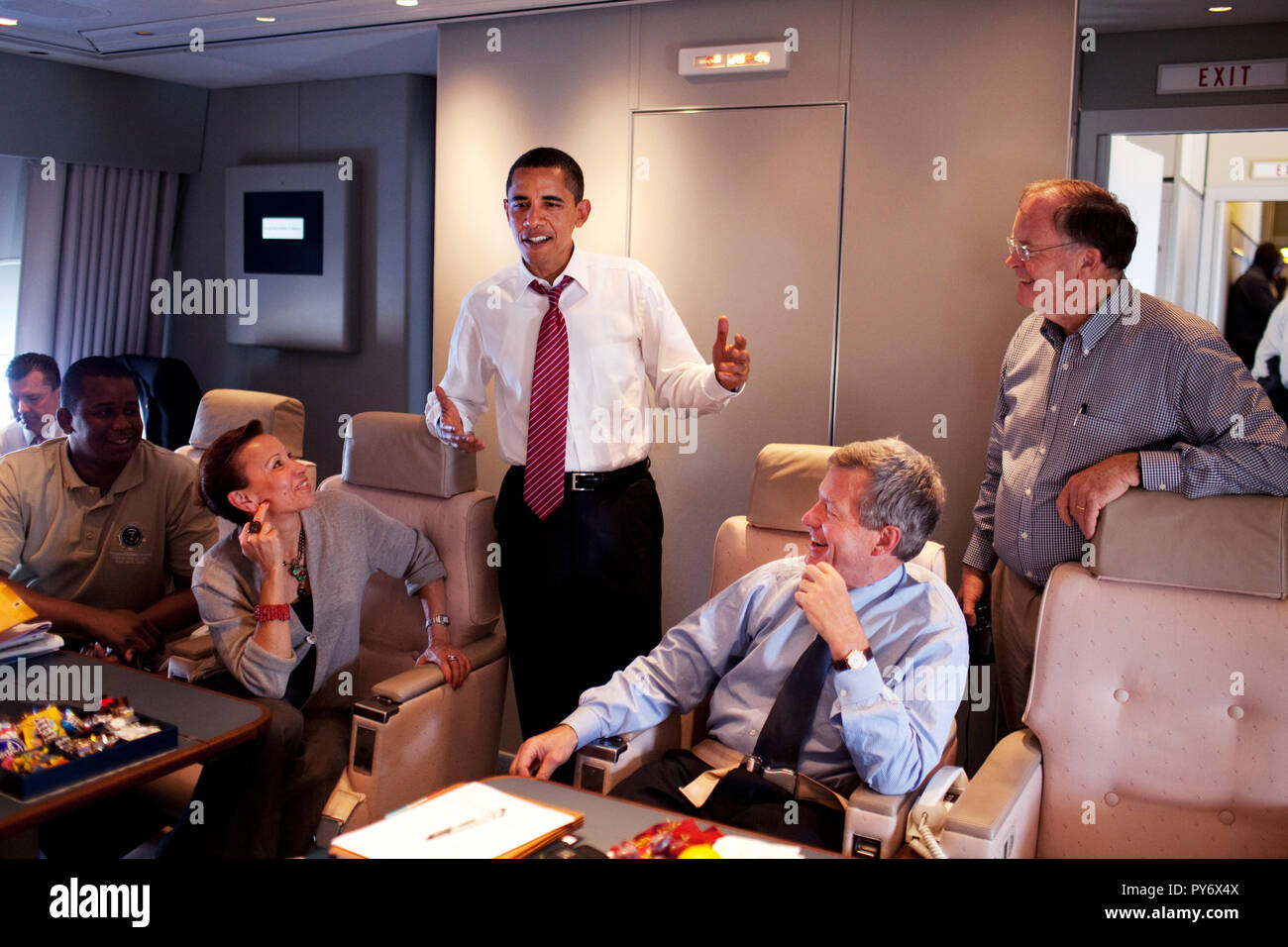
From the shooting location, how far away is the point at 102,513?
3043 mm

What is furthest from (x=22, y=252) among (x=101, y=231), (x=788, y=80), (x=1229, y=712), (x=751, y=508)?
(x=1229, y=712)

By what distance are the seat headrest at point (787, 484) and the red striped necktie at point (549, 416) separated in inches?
21.4

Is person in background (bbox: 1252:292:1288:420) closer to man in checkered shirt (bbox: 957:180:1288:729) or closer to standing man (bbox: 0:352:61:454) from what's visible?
man in checkered shirt (bbox: 957:180:1288:729)

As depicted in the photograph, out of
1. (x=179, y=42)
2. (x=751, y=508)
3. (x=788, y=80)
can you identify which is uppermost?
(x=179, y=42)

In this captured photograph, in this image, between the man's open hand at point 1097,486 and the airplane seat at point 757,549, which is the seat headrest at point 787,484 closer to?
the airplane seat at point 757,549

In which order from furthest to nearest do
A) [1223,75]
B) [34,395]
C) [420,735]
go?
1. [34,395]
2. [1223,75]
3. [420,735]

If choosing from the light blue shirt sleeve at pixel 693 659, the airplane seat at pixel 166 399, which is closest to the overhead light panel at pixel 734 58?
the light blue shirt sleeve at pixel 693 659

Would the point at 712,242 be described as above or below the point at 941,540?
above

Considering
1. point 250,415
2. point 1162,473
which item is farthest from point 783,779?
point 250,415

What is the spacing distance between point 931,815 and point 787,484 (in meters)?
0.91

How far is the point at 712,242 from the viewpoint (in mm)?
3584

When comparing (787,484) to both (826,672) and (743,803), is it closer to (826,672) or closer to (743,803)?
(826,672)
